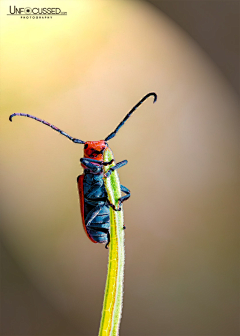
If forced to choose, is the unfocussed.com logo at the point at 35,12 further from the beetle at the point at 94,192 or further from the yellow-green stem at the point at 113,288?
the yellow-green stem at the point at 113,288

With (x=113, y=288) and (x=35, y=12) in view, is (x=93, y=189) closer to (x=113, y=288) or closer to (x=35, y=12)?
(x=113, y=288)

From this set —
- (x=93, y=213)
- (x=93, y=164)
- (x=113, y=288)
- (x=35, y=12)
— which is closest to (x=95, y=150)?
(x=93, y=164)

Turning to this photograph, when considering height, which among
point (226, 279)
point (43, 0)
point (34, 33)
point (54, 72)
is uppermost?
point (43, 0)

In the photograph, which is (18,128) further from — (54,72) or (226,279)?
(226,279)

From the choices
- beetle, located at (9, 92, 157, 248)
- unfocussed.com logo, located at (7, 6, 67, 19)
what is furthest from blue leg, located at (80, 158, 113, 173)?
unfocussed.com logo, located at (7, 6, 67, 19)

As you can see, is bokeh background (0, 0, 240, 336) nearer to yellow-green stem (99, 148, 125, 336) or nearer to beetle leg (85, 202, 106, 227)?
beetle leg (85, 202, 106, 227)

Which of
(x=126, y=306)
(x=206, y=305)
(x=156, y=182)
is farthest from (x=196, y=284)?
(x=156, y=182)

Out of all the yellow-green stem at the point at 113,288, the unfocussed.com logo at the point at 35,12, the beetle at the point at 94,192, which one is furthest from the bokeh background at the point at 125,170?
the yellow-green stem at the point at 113,288
